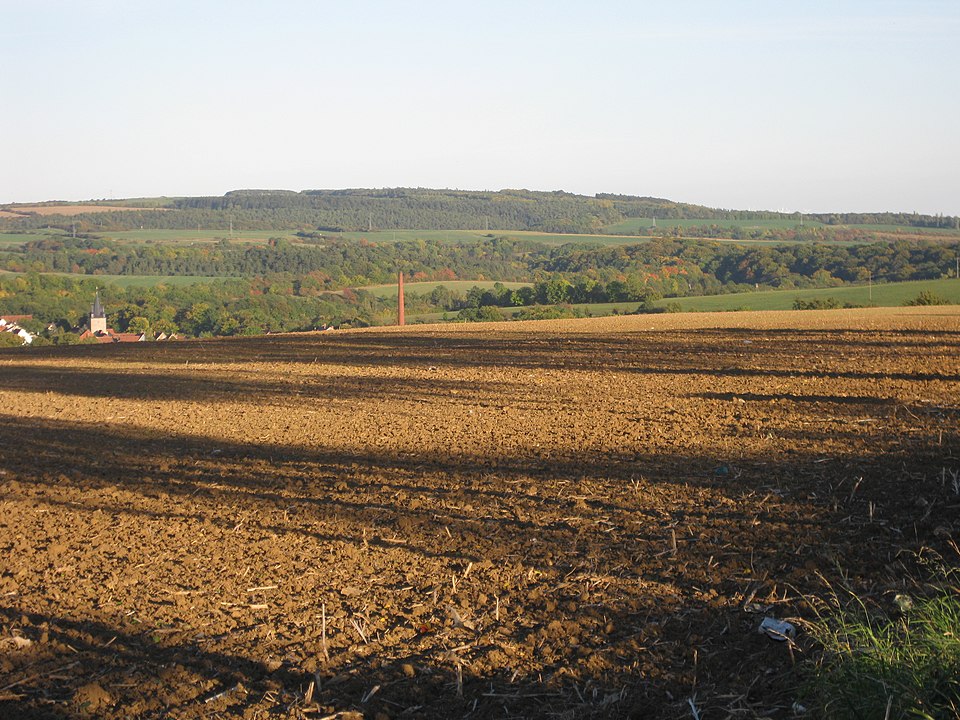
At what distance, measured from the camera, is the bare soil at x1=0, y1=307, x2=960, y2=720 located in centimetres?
463

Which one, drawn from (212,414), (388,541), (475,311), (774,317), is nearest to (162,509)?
(388,541)

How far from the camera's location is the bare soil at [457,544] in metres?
4.63

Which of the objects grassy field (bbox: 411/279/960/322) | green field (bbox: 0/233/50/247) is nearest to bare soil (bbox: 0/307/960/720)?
grassy field (bbox: 411/279/960/322)

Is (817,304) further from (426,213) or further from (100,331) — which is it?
(426,213)

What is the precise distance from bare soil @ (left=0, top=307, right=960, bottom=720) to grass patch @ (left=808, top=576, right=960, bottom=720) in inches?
13.5

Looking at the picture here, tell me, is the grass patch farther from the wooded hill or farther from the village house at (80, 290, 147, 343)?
the wooded hill

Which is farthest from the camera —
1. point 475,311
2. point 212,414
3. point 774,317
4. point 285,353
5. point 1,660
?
point 475,311

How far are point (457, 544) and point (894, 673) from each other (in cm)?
351

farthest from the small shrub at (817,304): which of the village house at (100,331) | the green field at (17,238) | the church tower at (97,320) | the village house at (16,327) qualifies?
the green field at (17,238)

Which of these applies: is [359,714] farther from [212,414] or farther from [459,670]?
[212,414]

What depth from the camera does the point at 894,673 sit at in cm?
365

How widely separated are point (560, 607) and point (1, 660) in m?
2.82

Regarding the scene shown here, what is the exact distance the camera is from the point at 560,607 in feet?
18.0

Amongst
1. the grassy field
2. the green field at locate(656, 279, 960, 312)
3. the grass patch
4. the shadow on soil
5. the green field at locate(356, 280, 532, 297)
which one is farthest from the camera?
the green field at locate(356, 280, 532, 297)
